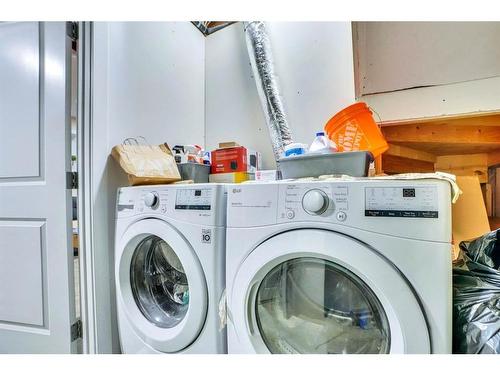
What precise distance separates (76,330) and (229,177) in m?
1.04

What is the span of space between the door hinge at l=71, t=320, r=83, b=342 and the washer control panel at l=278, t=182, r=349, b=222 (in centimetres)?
112

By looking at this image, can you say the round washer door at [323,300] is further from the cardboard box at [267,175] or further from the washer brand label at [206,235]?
the cardboard box at [267,175]

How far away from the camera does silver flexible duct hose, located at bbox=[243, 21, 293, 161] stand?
153cm

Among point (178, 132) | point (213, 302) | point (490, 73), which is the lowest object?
point (213, 302)

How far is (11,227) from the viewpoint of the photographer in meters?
1.21

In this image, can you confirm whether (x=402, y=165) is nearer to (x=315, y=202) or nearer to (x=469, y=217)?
(x=469, y=217)

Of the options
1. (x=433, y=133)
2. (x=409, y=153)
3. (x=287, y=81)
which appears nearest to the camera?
(x=433, y=133)

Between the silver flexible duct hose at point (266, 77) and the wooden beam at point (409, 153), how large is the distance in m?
0.73

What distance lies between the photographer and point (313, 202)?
72cm

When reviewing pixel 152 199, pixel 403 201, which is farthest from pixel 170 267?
pixel 403 201

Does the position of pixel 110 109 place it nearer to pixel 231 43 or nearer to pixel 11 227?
pixel 11 227

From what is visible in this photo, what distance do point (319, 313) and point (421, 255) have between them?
0.37 metres

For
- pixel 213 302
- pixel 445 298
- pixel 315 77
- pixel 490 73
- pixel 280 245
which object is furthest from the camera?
pixel 315 77
